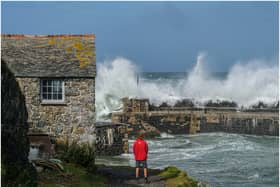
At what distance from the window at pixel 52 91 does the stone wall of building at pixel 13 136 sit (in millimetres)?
8225

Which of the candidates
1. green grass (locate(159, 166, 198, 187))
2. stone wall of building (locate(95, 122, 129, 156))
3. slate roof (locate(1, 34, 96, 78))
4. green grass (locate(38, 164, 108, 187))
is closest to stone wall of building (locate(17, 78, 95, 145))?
slate roof (locate(1, 34, 96, 78))

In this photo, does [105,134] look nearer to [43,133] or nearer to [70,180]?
[43,133]

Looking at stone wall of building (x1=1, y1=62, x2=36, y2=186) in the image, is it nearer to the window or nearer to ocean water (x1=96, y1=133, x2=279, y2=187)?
the window

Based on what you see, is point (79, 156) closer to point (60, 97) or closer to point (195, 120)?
point (60, 97)

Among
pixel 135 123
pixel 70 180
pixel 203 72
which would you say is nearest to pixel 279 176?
pixel 70 180

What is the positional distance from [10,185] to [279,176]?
14.5 metres

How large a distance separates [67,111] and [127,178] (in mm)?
2976

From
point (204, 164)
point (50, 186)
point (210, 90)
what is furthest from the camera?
point (210, 90)

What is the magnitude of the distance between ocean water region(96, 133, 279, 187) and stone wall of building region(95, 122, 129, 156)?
0.43 metres

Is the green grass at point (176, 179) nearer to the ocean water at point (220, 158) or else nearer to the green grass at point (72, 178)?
the green grass at point (72, 178)

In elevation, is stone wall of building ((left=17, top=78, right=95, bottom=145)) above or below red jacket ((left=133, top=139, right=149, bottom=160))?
above

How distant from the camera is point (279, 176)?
804 inches

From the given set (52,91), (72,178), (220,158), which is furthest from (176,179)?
(220,158)

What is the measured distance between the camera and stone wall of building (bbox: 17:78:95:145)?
53.3 ft
